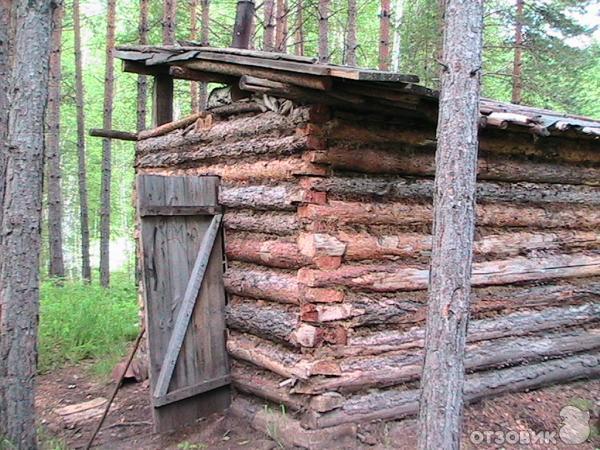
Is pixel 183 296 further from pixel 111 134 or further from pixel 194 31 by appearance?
pixel 194 31

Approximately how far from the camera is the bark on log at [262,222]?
493 centimetres

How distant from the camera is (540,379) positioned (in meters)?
5.83

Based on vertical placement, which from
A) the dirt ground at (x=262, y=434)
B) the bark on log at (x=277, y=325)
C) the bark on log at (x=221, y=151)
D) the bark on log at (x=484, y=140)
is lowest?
the dirt ground at (x=262, y=434)

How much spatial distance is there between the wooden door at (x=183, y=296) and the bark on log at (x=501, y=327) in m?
1.50

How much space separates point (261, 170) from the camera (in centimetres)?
523

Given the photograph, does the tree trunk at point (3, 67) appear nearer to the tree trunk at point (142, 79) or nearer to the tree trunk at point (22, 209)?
the tree trunk at point (22, 209)

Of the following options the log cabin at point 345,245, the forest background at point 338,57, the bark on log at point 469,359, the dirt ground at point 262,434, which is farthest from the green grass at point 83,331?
the bark on log at point 469,359

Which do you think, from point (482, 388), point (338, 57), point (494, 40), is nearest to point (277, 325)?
point (482, 388)

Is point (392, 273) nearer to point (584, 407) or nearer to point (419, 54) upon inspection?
point (584, 407)

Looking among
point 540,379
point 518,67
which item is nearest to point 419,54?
point 518,67

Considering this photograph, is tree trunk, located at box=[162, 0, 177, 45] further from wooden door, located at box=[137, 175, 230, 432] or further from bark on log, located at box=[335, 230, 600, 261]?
bark on log, located at box=[335, 230, 600, 261]

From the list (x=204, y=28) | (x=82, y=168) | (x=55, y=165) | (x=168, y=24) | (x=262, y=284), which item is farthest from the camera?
(x=82, y=168)

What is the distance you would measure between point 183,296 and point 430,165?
2.79 meters

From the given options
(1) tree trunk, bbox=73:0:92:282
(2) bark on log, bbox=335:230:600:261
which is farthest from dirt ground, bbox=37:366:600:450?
(1) tree trunk, bbox=73:0:92:282
